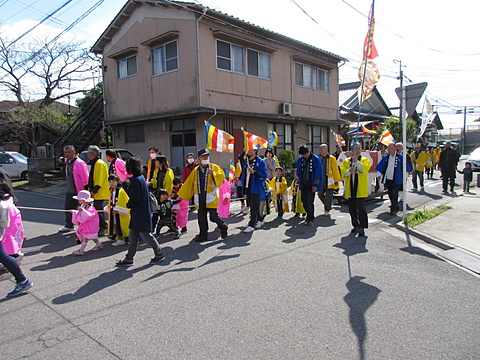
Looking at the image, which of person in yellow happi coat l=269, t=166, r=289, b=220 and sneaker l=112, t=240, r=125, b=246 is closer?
sneaker l=112, t=240, r=125, b=246

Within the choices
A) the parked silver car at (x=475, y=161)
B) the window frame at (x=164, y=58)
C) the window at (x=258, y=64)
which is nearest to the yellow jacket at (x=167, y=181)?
the window frame at (x=164, y=58)

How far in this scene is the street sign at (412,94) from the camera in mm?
7490

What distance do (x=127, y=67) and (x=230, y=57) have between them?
5830 millimetres

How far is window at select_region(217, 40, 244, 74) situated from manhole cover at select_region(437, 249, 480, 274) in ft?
39.0

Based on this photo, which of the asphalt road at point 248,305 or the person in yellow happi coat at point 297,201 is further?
the person in yellow happi coat at point 297,201

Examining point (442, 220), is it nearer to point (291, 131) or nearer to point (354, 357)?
point (354, 357)

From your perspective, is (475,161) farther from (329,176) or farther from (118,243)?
(118,243)

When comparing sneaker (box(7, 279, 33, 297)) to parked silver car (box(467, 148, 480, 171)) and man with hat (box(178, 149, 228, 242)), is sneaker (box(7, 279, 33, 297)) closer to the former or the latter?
man with hat (box(178, 149, 228, 242))

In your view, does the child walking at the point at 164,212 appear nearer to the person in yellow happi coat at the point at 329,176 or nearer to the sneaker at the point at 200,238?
the sneaker at the point at 200,238

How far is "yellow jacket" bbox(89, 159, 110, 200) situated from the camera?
276 inches

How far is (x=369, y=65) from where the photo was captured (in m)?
8.07

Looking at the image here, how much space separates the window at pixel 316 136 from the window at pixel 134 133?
374 inches

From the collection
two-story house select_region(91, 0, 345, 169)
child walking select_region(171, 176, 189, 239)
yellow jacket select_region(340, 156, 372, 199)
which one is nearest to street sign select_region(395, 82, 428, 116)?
yellow jacket select_region(340, 156, 372, 199)

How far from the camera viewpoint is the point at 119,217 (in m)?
6.71
